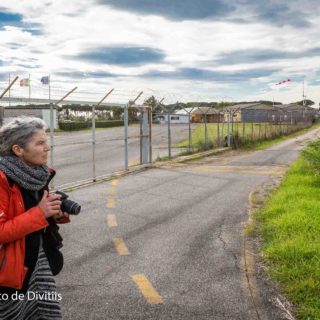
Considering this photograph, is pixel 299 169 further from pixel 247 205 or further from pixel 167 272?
pixel 167 272

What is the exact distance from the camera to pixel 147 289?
468 cm

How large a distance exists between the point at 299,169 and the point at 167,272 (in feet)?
28.4

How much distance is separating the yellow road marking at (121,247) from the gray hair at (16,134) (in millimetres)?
3386

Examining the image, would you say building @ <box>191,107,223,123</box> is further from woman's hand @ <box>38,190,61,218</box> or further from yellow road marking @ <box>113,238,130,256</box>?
woman's hand @ <box>38,190,61,218</box>

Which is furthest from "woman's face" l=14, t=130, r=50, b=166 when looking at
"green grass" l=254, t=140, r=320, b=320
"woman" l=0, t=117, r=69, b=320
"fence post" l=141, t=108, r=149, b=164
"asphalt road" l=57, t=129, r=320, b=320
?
"fence post" l=141, t=108, r=149, b=164

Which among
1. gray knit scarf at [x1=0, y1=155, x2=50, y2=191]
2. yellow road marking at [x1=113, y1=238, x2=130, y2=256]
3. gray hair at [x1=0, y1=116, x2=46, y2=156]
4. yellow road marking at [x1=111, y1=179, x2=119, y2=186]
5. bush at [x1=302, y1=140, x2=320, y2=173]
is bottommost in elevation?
yellow road marking at [x1=113, y1=238, x2=130, y2=256]

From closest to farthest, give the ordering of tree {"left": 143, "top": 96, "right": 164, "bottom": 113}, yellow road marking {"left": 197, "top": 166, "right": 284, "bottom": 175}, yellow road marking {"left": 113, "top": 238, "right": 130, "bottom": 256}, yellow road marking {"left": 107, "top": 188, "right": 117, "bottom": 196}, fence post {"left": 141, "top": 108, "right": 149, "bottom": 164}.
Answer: yellow road marking {"left": 113, "top": 238, "right": 130, "bottom": 256}, yellow road marking {"left": 107, "top": 188, "right": 117, "bottom": 196}, yellow road marking {"left": 197, "top": 166, "right": 284, "bottom": 175}, fence post {"left": 141, "top": 108, "right": 149, "bottom": 164}, tree {"left": 143, "top": 96, "right": 164, "bottom": 113}

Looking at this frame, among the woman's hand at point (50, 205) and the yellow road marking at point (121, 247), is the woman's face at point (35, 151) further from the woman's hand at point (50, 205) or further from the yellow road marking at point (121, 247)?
the yellow road marking at point (121, 247)

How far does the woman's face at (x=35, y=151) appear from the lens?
272cm

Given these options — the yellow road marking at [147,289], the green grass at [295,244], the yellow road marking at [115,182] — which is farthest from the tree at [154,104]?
the yellow road marking at [147,289]

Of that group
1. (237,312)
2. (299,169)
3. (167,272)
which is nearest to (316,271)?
(237,312)

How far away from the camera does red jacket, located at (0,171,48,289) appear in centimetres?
253

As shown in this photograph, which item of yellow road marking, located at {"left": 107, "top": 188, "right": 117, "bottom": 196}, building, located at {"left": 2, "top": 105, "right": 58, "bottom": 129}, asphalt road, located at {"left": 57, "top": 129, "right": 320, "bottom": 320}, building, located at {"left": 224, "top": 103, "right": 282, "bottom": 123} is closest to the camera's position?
asphalt road, located at {"left": 57, "top": 129, "right": 320, "bottom": 320}

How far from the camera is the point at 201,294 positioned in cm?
455
